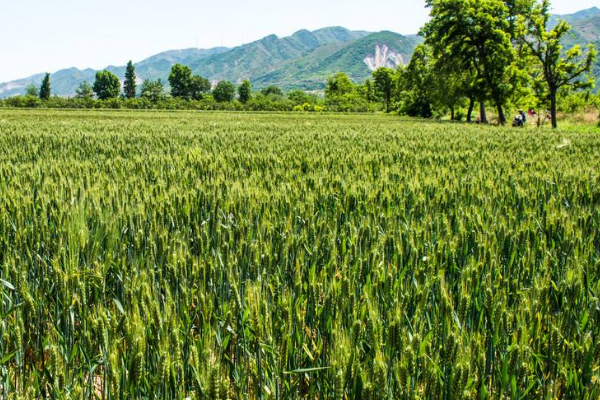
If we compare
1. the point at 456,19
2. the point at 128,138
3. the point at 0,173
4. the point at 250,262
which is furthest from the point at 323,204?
the point at 456,19

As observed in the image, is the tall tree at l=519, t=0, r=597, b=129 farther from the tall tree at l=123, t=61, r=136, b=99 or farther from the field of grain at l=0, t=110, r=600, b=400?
the tall tree at l=123, t=61, r=136, b=99

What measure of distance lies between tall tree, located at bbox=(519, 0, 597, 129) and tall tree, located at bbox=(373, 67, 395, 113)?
7215 cm

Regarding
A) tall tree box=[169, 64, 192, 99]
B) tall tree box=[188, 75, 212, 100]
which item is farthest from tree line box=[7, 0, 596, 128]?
tall tree box=[169, 64, 192, 99]

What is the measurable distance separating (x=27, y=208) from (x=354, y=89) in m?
132

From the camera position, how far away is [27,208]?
396 cm

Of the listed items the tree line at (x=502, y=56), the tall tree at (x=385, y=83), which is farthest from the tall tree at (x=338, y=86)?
the tree line at (x=502, y=56)

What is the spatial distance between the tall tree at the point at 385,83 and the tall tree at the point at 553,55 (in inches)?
2840

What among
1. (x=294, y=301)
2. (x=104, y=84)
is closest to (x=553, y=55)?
(x=294, y=301)

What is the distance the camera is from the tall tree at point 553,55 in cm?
3500

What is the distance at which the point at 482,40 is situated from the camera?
39188mm

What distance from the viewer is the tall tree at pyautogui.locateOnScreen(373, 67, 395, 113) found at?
360 feet

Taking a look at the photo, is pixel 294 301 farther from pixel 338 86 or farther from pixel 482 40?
pixel 338 86

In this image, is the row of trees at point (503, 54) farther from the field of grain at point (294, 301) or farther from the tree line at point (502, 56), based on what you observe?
the field of grain at point (294, 301)

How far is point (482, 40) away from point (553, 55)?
586 centimetres
